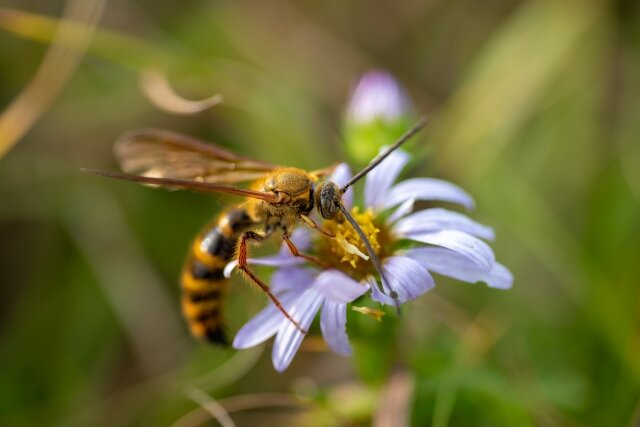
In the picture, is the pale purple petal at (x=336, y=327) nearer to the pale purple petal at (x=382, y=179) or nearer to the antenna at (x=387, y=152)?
the antenna at (x=387, y=152)

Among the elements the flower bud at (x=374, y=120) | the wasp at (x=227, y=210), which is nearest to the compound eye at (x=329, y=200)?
the wasp at (x=227, y=210)

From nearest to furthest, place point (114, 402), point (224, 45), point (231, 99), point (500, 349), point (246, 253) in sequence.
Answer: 1. point (246, 253)
2. point (500, 349)
3. point (114, 402)
4. point (231, 99)
5. point (224, 45)

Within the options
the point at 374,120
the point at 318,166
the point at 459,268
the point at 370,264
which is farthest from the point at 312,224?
the point at 318,166

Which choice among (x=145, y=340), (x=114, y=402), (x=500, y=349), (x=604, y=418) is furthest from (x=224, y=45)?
(x=604, y=418)

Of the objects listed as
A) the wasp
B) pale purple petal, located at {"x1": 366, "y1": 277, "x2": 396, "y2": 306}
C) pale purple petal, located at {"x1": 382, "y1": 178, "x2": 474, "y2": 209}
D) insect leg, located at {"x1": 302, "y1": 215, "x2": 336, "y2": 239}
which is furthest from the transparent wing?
pale purple petal, located at {"x1": 366, "y1": 277, "x2": 396, "y2": 306}

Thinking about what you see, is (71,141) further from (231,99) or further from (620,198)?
(620,198)
